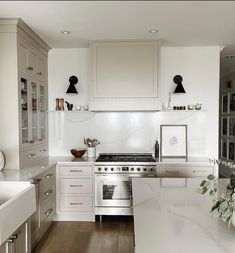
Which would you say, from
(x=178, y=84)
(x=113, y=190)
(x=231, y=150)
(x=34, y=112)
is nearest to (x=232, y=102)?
(x=231, y=150)

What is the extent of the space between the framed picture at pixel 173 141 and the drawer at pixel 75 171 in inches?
45.4

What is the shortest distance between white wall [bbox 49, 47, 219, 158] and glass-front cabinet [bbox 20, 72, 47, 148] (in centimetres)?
30

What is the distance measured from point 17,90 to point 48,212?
156 centimetres

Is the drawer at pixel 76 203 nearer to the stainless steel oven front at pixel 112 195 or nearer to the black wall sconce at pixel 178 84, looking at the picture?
the stainless steel oven front at pixel 112 195

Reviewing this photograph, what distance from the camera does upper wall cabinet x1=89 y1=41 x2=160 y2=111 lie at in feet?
12.0

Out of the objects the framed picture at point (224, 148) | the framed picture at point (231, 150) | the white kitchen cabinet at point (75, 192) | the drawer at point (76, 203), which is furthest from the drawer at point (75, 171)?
the framed picture at point (224, 148)

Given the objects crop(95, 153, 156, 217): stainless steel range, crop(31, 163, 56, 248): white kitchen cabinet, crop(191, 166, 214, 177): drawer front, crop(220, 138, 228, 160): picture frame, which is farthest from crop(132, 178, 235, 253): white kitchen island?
crop(220, 138, 228, 160): picture frame

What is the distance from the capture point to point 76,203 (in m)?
3.66

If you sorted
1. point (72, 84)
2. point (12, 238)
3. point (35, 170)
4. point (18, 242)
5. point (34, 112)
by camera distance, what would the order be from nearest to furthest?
point (12, 238)
point (18, 242)
point (35, 170)
point (34, 112)
point (72, 84)

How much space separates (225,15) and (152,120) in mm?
1804

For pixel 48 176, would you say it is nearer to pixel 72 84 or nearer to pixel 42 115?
pixel 42 115

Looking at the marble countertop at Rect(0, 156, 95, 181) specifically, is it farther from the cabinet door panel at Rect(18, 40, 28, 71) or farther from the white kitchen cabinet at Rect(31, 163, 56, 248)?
the cabinet door panel at Rect(18, 40, 28, 71)

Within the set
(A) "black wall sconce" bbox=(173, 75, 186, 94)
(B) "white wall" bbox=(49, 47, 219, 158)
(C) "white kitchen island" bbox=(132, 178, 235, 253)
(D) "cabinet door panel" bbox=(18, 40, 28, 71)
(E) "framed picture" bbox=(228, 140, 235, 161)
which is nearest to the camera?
(C) "white kitchen island" bbox=(132, 178, 235, 253)

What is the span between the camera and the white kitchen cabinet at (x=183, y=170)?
3.59 metres
